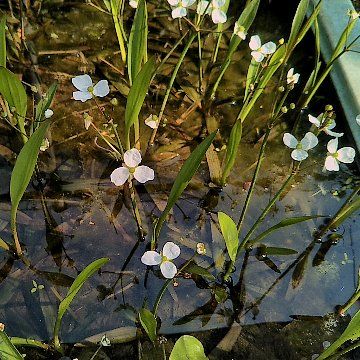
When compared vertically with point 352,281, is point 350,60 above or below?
above

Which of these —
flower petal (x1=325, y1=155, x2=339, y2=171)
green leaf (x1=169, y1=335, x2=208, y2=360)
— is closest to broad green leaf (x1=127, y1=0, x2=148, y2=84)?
flower petal (x1=325, y1=155, x2=339, y2=171)

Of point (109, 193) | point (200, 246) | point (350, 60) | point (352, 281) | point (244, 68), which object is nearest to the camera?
point (200, 246)

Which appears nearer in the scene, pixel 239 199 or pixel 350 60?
pixel 239 199

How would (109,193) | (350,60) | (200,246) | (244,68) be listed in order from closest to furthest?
(200,246), (109,193), (350,60), (244,68)

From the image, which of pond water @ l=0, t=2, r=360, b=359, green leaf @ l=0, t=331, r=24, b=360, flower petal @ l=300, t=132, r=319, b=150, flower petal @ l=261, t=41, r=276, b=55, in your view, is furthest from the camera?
flower petal @ l=261, t=41, r=276, b=55

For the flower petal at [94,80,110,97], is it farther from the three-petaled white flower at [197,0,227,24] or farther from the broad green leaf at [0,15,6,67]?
the three-petaled white flower at [197,0,227,24]

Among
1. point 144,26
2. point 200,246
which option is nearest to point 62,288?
point 200,246

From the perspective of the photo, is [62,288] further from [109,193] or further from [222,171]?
[222,171]
